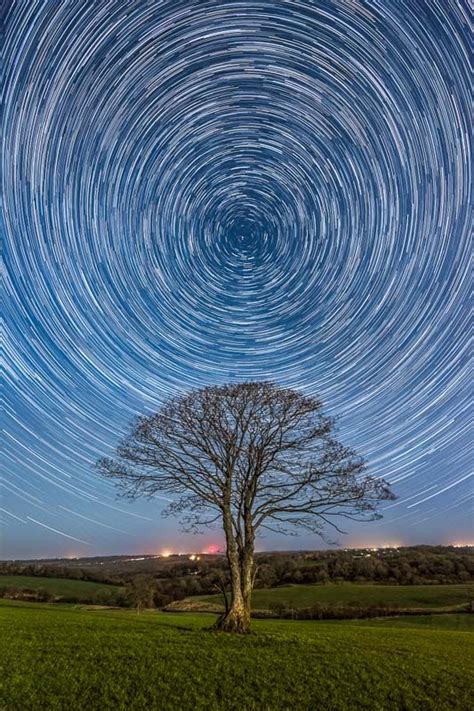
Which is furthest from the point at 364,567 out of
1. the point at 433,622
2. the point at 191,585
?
the point at 433,622

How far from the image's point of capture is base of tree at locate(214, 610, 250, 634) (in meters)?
17.5

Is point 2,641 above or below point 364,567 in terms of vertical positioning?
below

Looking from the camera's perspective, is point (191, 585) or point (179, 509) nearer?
point (179, 509)

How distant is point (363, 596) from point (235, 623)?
→ 139 feet

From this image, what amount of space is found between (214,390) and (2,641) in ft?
40.0

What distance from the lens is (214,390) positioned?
68.2 feet

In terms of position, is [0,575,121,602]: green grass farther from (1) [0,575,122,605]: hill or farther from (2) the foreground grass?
(2) the foreground grass

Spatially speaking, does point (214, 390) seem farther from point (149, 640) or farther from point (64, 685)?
point (64, 685)

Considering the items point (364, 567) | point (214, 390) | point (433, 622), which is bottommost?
point (433, 622)

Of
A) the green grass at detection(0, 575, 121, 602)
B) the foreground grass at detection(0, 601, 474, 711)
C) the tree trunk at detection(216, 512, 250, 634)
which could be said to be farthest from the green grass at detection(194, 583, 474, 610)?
the foreground grass at detection(0, 601, 474, 711)

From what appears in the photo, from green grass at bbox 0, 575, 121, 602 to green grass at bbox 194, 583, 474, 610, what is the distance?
52.2 ft

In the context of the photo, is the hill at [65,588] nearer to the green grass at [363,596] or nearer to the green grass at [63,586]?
the green grass at [63,586]

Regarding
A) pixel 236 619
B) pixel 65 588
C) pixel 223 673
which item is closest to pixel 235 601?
pixel 236 619

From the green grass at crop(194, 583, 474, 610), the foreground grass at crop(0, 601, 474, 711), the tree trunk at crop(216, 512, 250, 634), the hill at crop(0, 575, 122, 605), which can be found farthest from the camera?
the hill at crop(0, 575, 122, 605)
